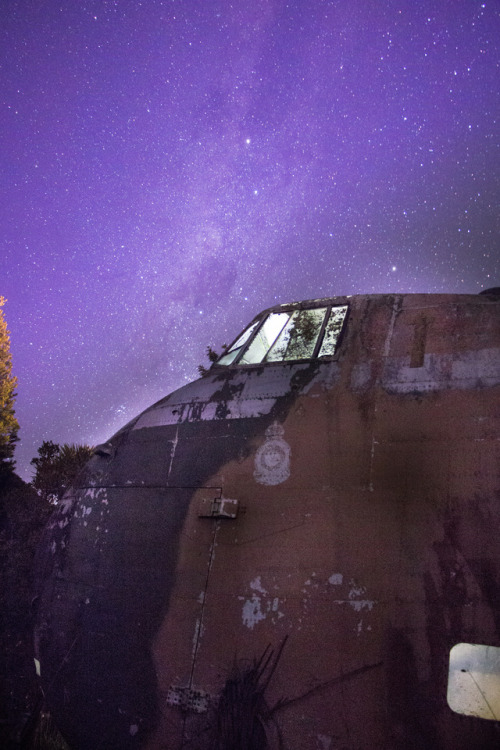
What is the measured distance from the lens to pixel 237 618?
4.73 m

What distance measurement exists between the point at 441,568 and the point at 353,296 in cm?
442

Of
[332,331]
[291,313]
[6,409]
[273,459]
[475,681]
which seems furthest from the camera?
[6,409]

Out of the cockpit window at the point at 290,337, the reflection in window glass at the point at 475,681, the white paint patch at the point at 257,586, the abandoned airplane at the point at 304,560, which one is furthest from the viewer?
the cockpit window at the point at 290,337

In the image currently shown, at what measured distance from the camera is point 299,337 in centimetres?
693

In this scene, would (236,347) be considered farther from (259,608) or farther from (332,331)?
(259,608)

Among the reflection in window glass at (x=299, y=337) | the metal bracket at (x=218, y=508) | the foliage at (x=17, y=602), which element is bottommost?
the foliage at (x=17, y=602)

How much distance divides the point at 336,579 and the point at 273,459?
1608 millimetres

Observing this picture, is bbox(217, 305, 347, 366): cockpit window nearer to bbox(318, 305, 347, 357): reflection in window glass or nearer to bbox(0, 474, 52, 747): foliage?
bbox(318, 305, 347, 357): reflection in window glass

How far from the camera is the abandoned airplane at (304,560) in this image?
412 centimetres

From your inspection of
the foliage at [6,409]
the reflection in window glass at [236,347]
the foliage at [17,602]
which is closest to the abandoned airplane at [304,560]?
the reflection in window glass at [236,347]

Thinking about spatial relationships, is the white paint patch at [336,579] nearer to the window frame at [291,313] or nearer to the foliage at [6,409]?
the window frame at [291,313]

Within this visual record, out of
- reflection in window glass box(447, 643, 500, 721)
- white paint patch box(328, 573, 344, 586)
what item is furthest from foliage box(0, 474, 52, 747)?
reflection in window glass box(447, 643, 500, 721)

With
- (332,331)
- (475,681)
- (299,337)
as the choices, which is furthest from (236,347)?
(475,681)

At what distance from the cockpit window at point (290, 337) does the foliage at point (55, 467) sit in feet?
49.2
